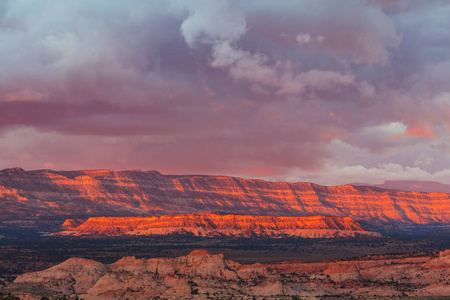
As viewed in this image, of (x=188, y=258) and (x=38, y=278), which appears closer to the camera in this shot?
(x=38, y=278)

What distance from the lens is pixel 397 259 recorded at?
188m

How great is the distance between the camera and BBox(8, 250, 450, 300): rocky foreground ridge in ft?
483

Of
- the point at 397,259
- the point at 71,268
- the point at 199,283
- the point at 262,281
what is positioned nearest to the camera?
the point at 199,283

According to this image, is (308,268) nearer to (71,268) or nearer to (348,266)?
(348,266)

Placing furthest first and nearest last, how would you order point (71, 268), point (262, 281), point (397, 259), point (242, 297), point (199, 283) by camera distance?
point (397, 259), point (71, 268), point (262, 281), point (199, 283), point (242, 297)

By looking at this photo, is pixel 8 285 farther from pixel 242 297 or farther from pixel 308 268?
pixel 308 268

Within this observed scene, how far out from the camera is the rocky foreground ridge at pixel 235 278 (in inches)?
5792

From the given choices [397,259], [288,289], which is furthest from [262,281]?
[397,259]

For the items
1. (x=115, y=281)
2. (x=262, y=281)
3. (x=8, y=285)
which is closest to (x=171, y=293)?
(x=115, y=281)

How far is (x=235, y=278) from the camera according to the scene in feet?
551

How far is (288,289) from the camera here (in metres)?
148

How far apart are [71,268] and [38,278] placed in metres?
9.76

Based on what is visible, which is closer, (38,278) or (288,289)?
(288,289)

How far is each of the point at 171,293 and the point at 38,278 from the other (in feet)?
139
